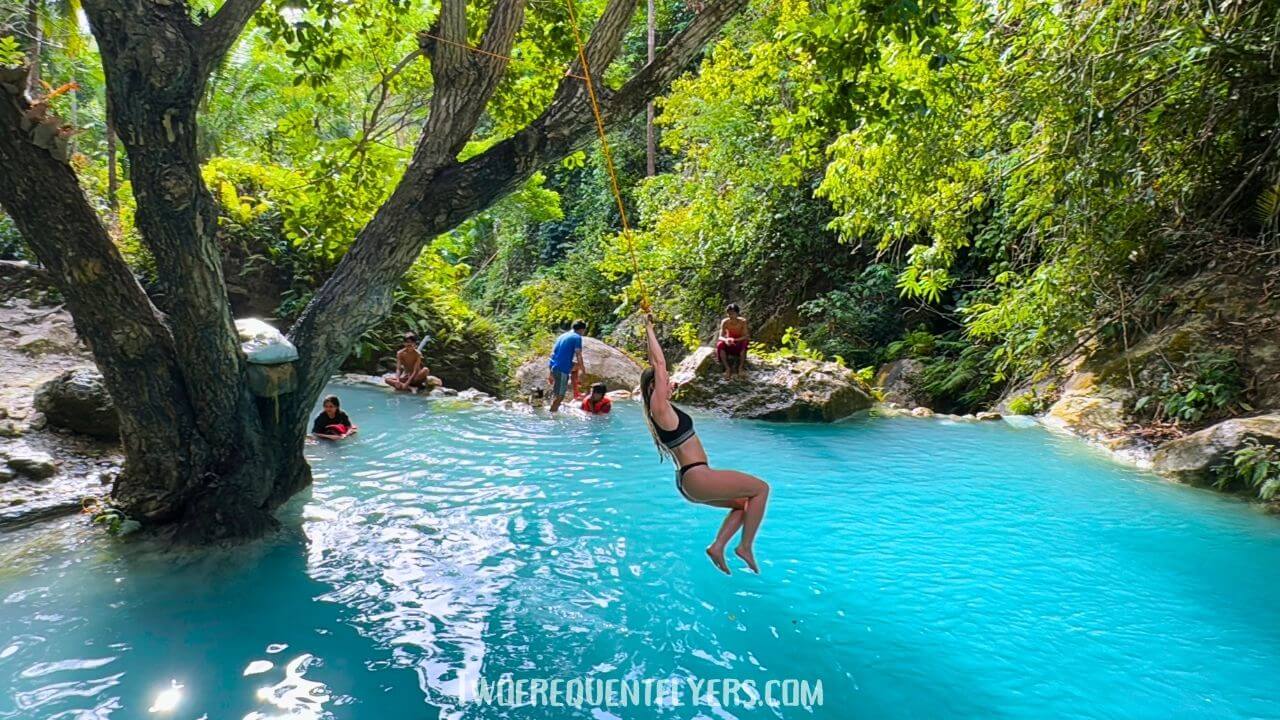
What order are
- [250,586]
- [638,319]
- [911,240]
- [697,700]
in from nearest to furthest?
[697,700] → [250,586] → [911,240] → [638,319]

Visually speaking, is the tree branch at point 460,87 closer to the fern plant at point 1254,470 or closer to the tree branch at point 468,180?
the tree branch at point 468,180

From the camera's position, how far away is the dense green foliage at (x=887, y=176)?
6441mm

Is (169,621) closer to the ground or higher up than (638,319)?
closer to the ground

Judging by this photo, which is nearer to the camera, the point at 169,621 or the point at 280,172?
the point at 169,621

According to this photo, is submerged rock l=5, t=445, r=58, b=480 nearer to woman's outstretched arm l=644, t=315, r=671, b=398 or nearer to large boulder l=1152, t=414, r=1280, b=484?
woman's outstretched arm l=644, t=315, r=671, b=398

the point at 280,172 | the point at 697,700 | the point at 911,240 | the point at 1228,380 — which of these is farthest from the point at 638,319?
the point at 697,700

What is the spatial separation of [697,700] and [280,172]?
42.6 feet

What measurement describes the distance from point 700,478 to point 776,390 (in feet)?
23.9

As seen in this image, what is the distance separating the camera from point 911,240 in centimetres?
1473

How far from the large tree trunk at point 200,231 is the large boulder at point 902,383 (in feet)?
31.1

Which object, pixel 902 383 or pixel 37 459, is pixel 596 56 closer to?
pixel 37 459

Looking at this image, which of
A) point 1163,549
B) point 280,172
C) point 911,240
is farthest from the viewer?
point 911,240

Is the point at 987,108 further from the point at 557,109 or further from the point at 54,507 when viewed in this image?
the point at 54,507

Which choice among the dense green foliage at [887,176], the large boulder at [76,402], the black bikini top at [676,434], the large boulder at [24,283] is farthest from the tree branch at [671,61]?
the large boulder at [24,283]
